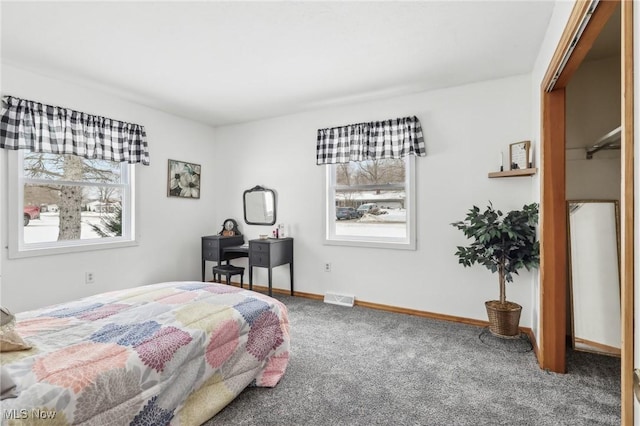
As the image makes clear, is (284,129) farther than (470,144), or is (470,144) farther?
(284,129)

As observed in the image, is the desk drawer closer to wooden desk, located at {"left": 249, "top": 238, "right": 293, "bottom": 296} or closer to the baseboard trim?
wooden desk, located at {"left": 249, "top": 238, "right": 293, "bottom": 296}

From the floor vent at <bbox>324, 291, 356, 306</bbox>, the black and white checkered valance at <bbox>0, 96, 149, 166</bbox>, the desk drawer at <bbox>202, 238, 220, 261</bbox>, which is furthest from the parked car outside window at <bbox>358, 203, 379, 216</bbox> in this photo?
the black and white checkered valance at <bbox>0, 96, 149, 166</bbox>

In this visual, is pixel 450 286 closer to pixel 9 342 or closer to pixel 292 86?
pixel 292 86

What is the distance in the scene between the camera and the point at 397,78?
3160 millimetres

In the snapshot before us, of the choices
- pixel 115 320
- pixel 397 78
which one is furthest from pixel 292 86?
pixel 115 320

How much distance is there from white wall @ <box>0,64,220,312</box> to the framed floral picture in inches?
2.9

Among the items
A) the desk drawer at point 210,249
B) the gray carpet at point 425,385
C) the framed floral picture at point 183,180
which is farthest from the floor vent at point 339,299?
the framed floral picture at point 183,180

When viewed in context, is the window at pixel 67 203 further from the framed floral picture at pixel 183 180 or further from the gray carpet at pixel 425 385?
the gray carpet at pixel 425 385

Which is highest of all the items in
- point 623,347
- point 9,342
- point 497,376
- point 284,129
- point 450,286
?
point 284,129

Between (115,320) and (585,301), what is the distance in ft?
11.2

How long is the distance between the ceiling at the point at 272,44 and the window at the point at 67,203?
86 centimetres

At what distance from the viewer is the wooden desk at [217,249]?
14.4 ft

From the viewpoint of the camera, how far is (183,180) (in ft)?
14.6

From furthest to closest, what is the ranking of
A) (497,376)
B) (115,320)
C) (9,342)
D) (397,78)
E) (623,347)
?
(397,78)
(497,376)
(115,320)
(9,342)
(623,347)
